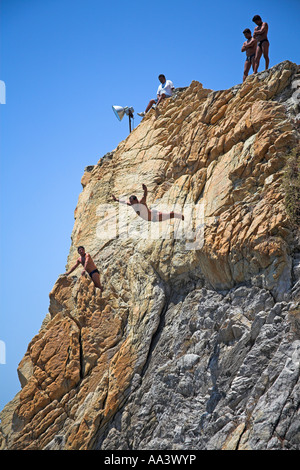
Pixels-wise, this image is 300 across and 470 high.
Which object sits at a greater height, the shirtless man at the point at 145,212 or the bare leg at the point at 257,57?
the bare leg at the point at 257,57

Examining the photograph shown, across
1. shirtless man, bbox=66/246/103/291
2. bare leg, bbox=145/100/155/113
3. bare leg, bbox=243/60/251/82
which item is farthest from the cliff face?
bare leg, bbox=145/100/155/113

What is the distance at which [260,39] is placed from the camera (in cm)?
1458

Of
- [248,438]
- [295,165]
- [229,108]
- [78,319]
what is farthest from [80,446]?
[229,108]

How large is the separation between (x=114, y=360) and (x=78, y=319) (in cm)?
169

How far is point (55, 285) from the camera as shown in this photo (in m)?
14.9

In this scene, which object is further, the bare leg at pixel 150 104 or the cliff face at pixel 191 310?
the bare leg at pixel 150 104

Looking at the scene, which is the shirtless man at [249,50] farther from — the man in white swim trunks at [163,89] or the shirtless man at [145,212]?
the shirtless man at [145,212]

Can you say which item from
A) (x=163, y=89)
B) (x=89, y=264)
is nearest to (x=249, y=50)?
(x=163, y=89)

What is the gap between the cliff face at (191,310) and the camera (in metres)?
10.2

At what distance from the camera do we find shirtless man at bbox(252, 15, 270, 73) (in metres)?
14.5

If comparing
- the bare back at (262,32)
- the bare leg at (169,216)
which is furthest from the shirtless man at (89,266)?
the bare back at (262,32)

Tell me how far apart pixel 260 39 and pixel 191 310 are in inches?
301

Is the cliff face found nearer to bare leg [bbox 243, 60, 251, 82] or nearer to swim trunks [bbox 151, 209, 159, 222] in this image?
swim trunks [bbox 151, 209, 159, 222]

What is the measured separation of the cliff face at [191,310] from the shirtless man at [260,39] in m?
0.96
